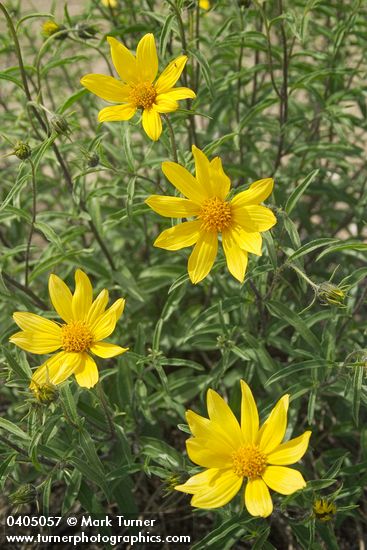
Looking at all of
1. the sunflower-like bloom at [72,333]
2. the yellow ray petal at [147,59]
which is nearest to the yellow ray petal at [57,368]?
the sunflower-like bloom at [72,333]

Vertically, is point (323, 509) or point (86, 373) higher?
point (86, 373)

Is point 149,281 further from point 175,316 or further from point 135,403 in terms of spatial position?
point 135,403

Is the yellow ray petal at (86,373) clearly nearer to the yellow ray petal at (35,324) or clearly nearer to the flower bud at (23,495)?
the yellow ray petal at (35,324)

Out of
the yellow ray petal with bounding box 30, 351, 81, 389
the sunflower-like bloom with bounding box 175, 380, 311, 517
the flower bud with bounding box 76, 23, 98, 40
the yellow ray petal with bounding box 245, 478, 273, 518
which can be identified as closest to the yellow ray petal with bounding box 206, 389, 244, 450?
the sunflower-like bloom with bounding box 175, 380, 311, 517

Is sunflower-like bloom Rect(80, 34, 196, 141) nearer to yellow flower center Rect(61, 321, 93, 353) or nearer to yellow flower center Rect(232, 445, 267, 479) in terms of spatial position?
yellow flower center Rect(61, 321, 93, 353)

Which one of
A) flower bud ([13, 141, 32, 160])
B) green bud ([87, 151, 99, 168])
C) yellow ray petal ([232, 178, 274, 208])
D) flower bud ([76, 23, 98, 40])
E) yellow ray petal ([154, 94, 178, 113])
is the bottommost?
yellow ray petal ([232, 178, 274, 208])

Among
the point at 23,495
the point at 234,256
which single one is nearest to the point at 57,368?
the point at 23,495

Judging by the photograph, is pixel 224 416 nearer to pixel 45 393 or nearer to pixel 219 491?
pixel 219 491
